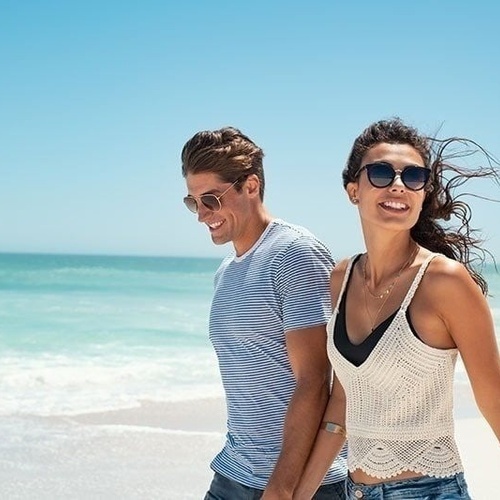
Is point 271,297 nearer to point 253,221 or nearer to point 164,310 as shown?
point 253,221

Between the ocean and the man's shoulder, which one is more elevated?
the man's shoulder

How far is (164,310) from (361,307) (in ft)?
78.3

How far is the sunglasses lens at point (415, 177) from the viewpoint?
2.39m

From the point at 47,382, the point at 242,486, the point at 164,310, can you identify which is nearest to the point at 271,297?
the point at 242,486

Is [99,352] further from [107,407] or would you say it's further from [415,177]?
[415,177]

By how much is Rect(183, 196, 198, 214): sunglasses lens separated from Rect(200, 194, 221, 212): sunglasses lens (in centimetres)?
5

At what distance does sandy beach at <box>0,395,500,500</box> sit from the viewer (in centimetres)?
621

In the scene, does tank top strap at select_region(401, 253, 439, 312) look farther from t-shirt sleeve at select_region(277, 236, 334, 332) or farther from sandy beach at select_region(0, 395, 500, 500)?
sandy beach at select_region(0, 395, 500, 500)

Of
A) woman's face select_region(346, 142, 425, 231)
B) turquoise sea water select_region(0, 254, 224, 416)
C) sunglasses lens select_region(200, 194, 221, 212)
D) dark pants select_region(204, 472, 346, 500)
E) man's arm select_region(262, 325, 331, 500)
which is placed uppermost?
woman's face select_region(346, 142, 425, 231)

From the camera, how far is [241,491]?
2.82 m

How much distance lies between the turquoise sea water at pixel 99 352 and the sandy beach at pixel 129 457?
3.39 feet

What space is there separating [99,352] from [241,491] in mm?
12710

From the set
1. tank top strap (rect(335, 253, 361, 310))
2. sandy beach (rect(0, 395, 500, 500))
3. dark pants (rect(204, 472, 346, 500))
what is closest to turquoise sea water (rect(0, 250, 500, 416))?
sandy beach (rect(0, 395, 500, 500))

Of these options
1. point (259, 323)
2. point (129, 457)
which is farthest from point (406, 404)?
point (129, 457)
